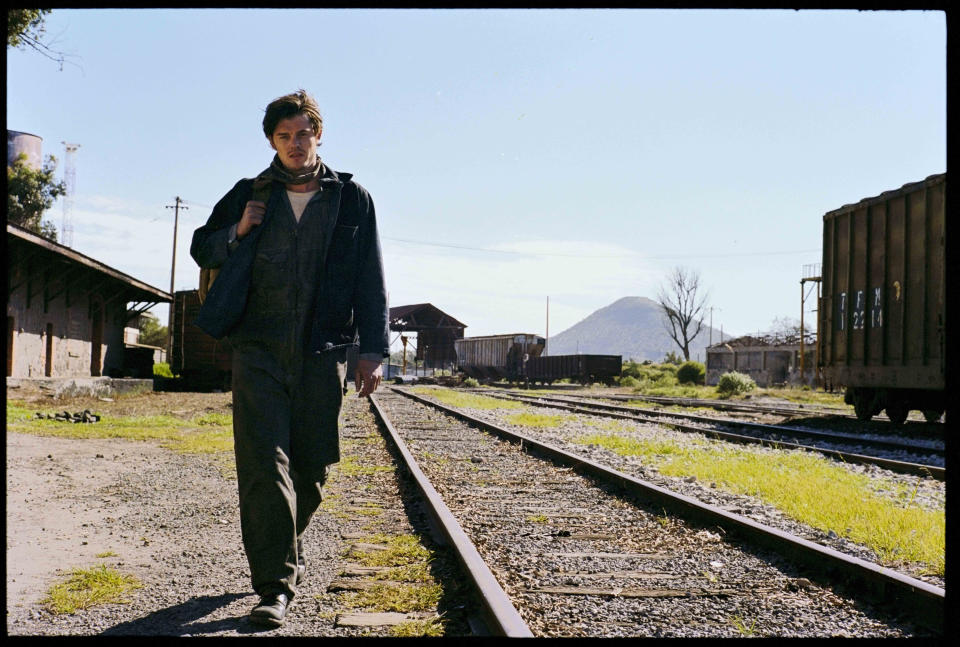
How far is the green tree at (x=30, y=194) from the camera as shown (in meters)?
43.4

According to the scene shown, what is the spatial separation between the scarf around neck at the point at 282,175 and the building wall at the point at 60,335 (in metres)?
16.3

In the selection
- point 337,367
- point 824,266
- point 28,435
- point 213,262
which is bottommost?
point 28,435

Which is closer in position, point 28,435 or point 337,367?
point 337,367

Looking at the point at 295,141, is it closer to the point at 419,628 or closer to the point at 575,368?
the point at 419,628

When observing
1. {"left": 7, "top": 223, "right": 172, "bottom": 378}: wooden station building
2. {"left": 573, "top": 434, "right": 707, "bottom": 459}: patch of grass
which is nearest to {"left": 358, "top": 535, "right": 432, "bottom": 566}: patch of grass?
{"left": 573, "top": 434, "right": 707, "bottom": 459}: patch of grass

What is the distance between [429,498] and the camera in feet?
18.4

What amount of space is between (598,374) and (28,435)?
3509cm

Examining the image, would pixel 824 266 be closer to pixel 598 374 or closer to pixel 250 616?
pixel 250 616

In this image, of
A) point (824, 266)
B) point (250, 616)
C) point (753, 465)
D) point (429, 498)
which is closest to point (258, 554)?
point (250, 616)

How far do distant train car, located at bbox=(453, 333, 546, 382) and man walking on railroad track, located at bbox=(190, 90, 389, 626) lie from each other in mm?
40983

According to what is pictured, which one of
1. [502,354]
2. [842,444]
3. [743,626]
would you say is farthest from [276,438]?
[502,354]

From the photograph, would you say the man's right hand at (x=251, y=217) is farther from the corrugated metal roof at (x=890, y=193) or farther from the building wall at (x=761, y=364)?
the building wall at (x=761, y=364)

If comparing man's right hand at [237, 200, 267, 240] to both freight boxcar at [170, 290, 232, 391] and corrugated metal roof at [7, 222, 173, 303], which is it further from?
freight boxcar at [170, 290, 232, 391]

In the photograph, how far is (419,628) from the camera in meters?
3.04
